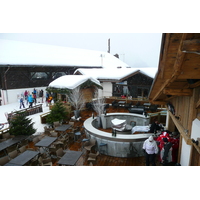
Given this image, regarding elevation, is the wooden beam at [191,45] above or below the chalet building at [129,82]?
above

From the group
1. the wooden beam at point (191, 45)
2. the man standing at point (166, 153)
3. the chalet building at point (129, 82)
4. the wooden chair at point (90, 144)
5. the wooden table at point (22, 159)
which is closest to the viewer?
the wooden beam at point (191, 45)

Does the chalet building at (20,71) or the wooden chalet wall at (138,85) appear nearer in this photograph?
the wooden chalet wall at (138,85)

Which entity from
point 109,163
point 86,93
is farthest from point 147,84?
point 109,163

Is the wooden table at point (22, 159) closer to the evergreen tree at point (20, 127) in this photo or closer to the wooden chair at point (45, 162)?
the wooden chair at point (45, 162)

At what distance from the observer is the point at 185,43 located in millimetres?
1633

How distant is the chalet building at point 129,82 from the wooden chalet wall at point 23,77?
8351mm

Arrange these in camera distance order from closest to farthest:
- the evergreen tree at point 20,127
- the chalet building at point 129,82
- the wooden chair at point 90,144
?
the wooden chair at point 90,144 → the evergreen tree at point 20,127 → the chalet building at point 129,82

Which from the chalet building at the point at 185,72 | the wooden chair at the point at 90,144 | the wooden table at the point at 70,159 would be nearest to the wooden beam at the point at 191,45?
the chalet building at the point at 185,72

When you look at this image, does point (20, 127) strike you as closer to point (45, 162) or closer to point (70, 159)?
point (45, 162)

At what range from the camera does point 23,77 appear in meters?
21.0

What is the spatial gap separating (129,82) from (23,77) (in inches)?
541

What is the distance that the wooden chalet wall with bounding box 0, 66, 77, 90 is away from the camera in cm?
1930

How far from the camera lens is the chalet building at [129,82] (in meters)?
17.7

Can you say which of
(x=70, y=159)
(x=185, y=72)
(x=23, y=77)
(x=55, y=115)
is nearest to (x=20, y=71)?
(x=23, y=77)
